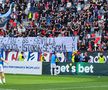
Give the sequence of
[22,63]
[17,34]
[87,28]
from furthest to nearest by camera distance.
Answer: [17,34]
[87,28]
[22,63]

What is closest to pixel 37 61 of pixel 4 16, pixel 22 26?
pixel 22 26

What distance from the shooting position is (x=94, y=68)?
139ft

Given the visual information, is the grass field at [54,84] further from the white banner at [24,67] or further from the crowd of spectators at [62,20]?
the crowd of spectators at [62,20]

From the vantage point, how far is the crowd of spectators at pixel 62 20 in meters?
48.0

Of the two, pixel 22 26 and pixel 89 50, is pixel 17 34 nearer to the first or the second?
pixel 22 26

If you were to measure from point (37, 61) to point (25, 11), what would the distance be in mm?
12202

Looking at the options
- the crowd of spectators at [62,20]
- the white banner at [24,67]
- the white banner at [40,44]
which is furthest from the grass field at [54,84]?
the crowd of spectators at [62,20]

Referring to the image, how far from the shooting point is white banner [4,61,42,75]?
147 feet

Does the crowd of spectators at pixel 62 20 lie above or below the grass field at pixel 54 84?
above

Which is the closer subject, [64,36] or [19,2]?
[64,36]

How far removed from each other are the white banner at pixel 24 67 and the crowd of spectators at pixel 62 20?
5149mm

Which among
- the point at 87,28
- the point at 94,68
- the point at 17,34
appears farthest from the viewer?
the point at 17,34

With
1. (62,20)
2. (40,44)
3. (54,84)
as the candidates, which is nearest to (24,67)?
(40,44)

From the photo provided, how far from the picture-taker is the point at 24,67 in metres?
45.5
